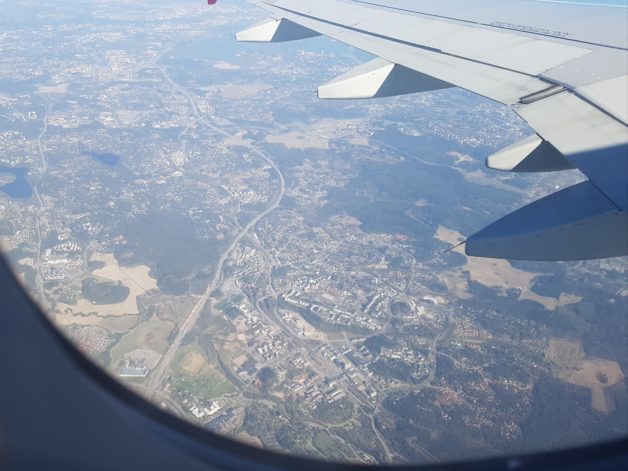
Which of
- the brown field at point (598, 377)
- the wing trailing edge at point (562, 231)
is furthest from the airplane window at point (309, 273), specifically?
the wing trailing edge at point (562, 231)

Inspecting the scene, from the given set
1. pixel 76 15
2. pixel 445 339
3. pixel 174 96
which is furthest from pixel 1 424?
pixel 76 15

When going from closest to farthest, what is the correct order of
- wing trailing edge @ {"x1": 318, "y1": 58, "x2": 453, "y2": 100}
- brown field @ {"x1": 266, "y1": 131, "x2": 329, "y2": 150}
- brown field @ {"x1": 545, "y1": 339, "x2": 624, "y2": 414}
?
1. wing trailing edge @ {"x1": 318, "y1": 58, "x2": 453, "y2": 100}
2. brown field @ {"x1": 545, "y1": 339, "x2": 624, "y2": 414}
3. brown field @ {"x1": 266, "y1": 131, "x2": 329, "y2": 150}

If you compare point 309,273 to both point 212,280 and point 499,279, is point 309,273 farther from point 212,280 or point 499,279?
point 499,279

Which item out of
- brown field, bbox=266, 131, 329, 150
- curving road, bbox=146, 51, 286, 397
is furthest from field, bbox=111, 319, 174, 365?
brown field, bbox=266, 131, 329, 150

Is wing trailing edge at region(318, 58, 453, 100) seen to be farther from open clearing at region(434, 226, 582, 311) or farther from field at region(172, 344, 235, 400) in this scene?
open clearing at region(434, 226, 582, 311)

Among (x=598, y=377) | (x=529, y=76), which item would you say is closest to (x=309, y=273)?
(x=598, y=377)

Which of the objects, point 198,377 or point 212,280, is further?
point 212,280
